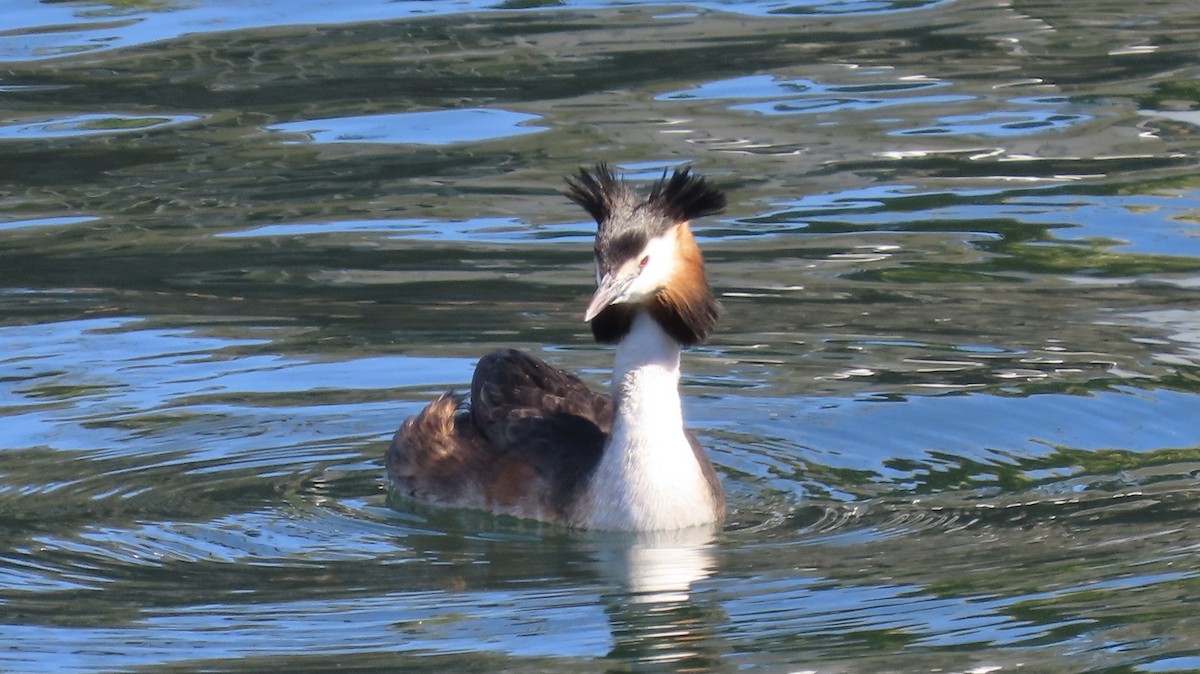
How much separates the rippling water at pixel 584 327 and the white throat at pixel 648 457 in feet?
0.42

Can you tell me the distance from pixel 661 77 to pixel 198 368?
669 cm

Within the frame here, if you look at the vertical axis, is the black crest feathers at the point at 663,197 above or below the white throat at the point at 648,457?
above

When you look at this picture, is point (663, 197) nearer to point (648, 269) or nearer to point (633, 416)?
point (648, 269)

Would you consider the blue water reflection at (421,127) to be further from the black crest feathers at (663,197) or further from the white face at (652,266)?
the white face at (652,266)

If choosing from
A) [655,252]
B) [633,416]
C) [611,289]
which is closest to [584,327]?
[633,416]

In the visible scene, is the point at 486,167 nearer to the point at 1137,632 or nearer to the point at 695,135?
the point at 695,135

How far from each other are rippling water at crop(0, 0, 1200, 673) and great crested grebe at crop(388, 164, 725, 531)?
0.51 feet

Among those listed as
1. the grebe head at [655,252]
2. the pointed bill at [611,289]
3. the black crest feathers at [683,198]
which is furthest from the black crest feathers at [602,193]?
the pointed bill at [611,289]

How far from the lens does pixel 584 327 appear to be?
11289mm

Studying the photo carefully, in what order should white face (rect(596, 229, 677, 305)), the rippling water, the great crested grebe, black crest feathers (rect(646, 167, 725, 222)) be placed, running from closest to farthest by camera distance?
1. the rippling water
2. white face (rect(596, 229, 677, 305))
3. the great crested grebe
4. black crest feathers (rect(646, 167, 725, 222))

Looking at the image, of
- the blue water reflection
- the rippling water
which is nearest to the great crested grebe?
the rippling water

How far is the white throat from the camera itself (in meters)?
8.34

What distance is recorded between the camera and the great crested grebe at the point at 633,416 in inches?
327

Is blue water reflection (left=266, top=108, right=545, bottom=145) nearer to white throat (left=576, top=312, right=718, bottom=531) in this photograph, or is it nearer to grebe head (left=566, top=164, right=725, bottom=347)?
grebe head (left=566, top=164, right=725, bottom=347)
